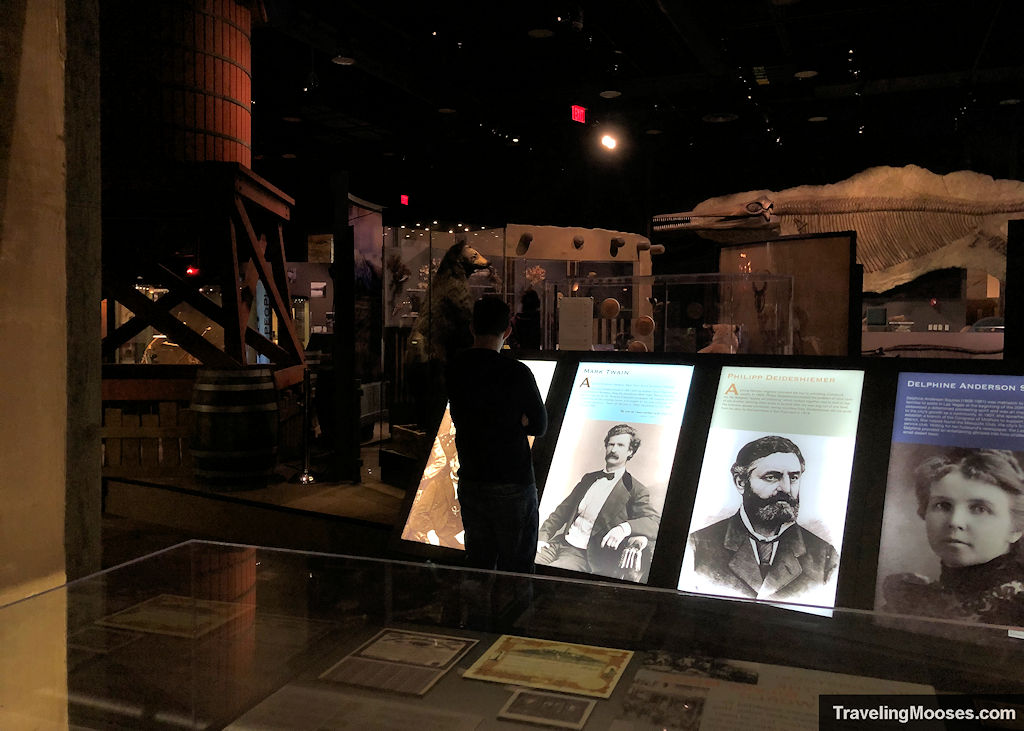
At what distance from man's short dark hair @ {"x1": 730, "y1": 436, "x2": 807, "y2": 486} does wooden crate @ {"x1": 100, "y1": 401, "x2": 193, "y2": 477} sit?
4626mm

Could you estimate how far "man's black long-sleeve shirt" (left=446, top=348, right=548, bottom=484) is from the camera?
112 inches

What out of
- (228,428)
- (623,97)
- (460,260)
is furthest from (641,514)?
(623,97)

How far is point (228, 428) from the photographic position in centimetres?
559

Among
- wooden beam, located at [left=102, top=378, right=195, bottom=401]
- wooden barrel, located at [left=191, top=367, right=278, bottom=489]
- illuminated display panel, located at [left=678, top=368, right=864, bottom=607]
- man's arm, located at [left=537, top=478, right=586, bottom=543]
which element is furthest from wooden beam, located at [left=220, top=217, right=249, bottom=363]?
illuminated display panel, located at [left=678, top=368, right=864, bottom=607]

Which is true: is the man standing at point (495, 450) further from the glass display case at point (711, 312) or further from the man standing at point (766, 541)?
the glass display case at point (711, 312)

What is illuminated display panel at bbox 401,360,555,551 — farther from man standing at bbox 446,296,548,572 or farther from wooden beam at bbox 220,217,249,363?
wooden beam at bbox 220,217,249,363

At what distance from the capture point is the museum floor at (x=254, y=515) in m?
4.97

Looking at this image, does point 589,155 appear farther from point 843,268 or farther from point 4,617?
point 4,617

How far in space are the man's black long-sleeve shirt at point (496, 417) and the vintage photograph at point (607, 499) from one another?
362 mm

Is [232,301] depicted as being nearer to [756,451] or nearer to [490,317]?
[490,317]

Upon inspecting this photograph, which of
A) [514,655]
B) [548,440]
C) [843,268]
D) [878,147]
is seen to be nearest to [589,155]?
[878,147]

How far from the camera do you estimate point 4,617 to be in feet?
4.30

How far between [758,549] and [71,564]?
7.60 feet

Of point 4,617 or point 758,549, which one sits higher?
point 4,617
